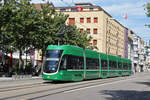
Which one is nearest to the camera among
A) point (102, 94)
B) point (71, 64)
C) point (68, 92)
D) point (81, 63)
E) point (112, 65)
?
point (102, 94)

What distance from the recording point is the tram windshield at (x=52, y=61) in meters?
22.8

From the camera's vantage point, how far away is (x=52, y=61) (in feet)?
75.4

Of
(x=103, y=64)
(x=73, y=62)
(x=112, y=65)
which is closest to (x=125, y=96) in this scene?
(x=73, y=62)

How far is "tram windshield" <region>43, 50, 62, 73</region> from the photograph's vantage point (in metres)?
22.8

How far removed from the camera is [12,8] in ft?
107

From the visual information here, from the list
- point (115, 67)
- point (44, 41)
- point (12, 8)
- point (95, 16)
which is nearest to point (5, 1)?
point (12, 8)

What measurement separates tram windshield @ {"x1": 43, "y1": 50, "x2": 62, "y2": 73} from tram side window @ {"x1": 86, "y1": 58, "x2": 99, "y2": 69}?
17.8 ft

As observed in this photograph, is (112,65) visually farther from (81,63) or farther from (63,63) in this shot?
(63,63)

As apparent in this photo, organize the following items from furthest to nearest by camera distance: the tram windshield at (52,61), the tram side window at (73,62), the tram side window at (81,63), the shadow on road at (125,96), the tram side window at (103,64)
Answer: the tram side window at (103,64) → the tram side window at (81,63) → the tram side window at (73,62) → the tram windshield at (52,61) → the shadow on road at (125,96)

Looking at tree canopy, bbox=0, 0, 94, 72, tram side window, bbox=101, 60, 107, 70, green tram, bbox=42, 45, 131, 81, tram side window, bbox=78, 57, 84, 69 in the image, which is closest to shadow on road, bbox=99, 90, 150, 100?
green tram, bbox=42, 45, 131, 81

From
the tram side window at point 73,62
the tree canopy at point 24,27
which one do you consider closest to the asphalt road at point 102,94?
the tram side window at point 73,62

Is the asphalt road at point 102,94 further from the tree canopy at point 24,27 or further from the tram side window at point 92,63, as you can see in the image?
the tree canopy at point 24,27

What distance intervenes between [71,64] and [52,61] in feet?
6.26

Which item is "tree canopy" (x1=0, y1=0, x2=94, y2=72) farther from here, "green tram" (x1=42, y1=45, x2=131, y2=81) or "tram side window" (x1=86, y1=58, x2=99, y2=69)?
"tram side window" (x1=86, y1=58, x2=99, y2=69)
